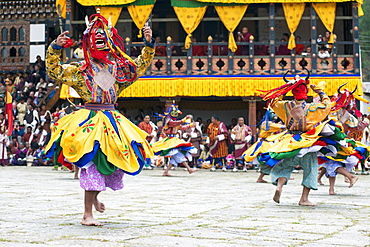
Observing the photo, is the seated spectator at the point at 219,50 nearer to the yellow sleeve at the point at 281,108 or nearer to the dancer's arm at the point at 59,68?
the yellow sleeve at the point at 281,108

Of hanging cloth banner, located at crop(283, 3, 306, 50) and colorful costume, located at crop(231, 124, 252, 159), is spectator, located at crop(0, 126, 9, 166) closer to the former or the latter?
colorful costume, located at crop(231, 124, 252, 159)

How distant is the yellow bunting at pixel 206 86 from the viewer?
1986 centimetres

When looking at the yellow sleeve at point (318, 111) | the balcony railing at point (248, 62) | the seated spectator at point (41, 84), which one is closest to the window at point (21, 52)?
the seated spectator at point (41, 84)

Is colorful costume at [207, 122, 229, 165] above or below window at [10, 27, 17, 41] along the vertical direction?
below

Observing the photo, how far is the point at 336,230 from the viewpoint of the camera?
17.8 ft

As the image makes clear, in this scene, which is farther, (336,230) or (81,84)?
(81,84)

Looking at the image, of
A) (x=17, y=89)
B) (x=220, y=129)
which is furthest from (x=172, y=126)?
(x=17, y=89)

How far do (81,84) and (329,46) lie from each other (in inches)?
610

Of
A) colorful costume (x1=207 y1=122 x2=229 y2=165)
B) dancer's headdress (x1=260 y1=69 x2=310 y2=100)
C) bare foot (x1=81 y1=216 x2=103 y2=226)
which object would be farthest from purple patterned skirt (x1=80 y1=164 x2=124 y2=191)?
colorful costume (x1=207 y1=122 x2=229 y2=165)

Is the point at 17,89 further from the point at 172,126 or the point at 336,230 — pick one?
the point at 336,230

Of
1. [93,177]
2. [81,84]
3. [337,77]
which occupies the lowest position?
[93,177]

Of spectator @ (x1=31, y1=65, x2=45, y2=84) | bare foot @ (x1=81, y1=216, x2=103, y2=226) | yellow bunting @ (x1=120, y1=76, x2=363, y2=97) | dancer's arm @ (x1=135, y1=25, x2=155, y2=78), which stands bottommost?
bare foot @ (x1=81, y1=216, x2=103, y2=226)

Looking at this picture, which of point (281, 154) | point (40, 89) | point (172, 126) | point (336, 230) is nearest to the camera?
point (336, 230)

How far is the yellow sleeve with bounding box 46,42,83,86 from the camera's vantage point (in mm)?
5883
